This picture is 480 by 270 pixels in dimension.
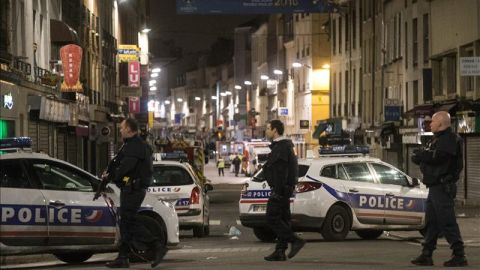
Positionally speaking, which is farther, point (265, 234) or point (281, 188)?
point (265, 234)

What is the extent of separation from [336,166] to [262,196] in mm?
1439

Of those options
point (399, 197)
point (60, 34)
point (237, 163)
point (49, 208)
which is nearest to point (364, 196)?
point (399, 197)

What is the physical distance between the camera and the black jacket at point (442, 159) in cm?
1218

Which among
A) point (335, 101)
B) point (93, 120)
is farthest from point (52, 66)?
point (335, 101)

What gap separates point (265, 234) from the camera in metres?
19.0

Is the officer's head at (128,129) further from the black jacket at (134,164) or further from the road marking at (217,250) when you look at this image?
the road marking at (217,250)

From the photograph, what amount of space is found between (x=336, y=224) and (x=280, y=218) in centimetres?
552

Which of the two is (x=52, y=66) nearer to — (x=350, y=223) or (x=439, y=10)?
(x=439, y=10)

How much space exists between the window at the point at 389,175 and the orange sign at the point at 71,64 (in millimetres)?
15069

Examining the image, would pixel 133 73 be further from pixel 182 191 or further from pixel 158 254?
pixel 158 254

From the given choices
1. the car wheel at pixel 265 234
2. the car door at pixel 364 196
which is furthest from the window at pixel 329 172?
the car wheel at pixel 265 234

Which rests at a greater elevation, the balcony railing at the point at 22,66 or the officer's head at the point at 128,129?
the balcony railing at the point at 22,66

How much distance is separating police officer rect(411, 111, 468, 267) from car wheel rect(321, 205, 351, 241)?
20.1ft

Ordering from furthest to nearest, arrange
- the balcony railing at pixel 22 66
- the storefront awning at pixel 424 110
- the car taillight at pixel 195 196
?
the storefront awning at pixel 424 110 < the balcony railing at pixel 22 66 < the car taillight at pixel 195 196
